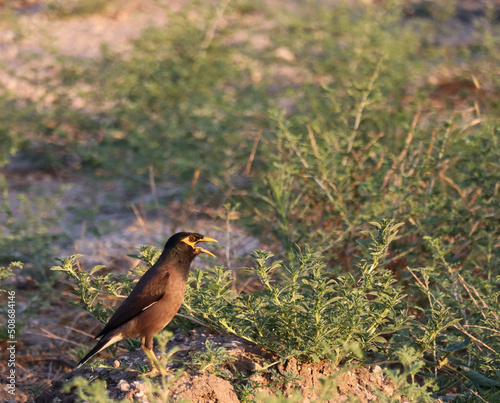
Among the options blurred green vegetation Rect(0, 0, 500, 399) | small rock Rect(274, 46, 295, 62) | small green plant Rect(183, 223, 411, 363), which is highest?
small green plant Rect(183, 223, 411, 363)

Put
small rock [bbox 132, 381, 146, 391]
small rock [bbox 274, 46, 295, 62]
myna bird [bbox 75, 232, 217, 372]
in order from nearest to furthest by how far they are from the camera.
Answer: small rock [bbox 132, 381, 146, 391] < myna bird [bbox 75, 232, 217, 372] < small rock [bbox 274, 46, 295, 62]

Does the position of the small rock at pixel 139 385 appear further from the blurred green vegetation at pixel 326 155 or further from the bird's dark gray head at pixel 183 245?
the bird's dark gray head at pixel 183 245

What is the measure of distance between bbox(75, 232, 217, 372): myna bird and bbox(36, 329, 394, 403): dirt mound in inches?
5.2

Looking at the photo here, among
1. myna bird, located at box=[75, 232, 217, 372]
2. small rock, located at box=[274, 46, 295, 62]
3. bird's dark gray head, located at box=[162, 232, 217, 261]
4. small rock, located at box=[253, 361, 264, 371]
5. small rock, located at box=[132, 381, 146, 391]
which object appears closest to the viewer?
small rock, located at box=[132, 381, 146, 391]

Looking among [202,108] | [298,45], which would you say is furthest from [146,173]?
[298,45]

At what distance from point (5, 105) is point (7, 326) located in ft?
13.3

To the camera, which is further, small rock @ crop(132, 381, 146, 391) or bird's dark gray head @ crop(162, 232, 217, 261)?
bird's dark gray head @ crop(162, 232, 217, 261)

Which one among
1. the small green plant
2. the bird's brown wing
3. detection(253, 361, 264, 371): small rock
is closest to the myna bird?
the bird's brown wing

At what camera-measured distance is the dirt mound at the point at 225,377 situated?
2.70 meters

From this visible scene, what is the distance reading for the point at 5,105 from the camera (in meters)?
7.38

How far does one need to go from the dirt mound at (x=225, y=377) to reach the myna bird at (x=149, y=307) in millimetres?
133

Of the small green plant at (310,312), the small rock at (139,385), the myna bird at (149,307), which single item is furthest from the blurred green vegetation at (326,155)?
the small rock at (139,385)

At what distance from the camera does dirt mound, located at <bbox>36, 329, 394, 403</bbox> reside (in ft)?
8.84

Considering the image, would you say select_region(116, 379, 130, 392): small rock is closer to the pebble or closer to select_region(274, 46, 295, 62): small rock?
the pebble
